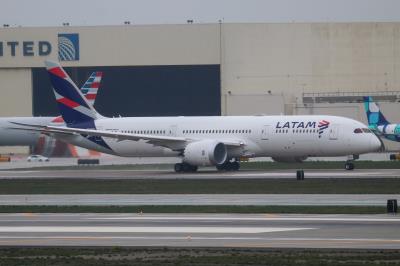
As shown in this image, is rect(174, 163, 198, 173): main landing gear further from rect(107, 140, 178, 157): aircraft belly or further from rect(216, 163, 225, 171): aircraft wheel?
rect(107, 140, 178, 157): aircraft belly

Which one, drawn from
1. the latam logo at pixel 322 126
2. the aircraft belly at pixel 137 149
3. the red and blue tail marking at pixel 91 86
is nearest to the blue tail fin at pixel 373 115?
the red and blue tail marking at pixel 91 86

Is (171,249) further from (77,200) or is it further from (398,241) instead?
(77,200)

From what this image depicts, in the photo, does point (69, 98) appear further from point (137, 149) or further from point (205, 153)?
point (205, 153)

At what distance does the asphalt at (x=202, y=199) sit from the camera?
36938 mm

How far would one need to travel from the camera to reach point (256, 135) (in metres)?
61.8

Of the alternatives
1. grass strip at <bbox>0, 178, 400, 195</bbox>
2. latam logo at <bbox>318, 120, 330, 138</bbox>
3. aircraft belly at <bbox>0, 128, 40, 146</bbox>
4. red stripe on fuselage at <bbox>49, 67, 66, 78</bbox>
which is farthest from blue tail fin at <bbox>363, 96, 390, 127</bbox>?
grass strip at <bbox>0, 178, 400, 195</bbox>

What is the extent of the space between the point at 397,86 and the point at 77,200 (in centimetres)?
7089

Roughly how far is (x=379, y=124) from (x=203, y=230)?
6095 cm

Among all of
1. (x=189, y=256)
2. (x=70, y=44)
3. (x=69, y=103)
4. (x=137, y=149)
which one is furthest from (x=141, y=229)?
(x=70, y=44)

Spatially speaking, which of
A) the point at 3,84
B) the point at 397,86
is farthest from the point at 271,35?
the point at 3,84

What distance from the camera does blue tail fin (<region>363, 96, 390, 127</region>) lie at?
285 ft

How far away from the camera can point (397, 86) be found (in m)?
106

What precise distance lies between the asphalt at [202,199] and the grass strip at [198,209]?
1.49m

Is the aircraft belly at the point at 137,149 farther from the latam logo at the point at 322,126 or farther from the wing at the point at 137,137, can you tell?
the latam logo at the point at 322,126
